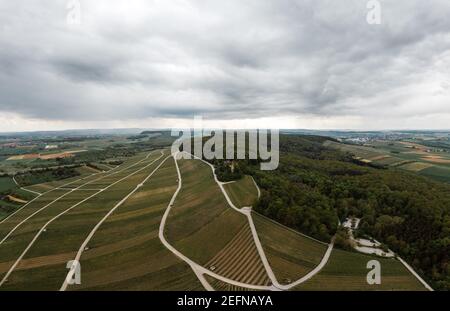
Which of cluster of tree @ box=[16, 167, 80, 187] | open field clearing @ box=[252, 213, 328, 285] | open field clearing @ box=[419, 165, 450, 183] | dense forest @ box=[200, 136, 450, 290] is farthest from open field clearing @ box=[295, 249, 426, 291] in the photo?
cluster of tree @ box=[16, 167, 80, 187]

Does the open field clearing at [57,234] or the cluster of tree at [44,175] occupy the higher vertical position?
the cluster of tree at [44,175]

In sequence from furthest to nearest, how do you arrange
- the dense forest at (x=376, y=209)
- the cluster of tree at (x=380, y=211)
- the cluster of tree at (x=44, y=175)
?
1. the cluster of tree at (x=44, y=175)
2. the dense forest at (x=376, y=209)
3. the cluster of tree at (x=380, y=211)

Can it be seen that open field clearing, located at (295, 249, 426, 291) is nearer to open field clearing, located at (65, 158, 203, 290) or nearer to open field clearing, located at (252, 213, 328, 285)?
open field clearing, located at (252, 213, 328, 285)

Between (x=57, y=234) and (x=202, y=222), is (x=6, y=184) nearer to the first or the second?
(x=57, y=234)

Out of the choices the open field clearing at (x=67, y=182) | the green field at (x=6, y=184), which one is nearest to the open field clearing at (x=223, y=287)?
the open field clearing at (x=67, y=182)

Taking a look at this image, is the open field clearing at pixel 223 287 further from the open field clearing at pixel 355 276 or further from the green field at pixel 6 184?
the green field at pixel 6 184
